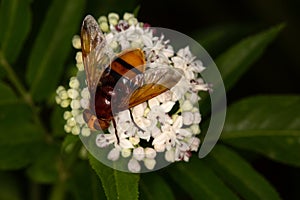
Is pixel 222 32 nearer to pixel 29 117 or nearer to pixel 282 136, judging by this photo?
pixel 282 136

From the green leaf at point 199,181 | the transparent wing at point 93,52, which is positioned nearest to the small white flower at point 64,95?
the transparent wing at point 93,52

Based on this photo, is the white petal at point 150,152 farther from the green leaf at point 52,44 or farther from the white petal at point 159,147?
the green leaf at point 52,44

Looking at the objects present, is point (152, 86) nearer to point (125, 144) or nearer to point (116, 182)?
point (125, 144)

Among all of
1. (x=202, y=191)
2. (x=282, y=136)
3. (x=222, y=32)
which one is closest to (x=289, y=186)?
(x=222, y=32)

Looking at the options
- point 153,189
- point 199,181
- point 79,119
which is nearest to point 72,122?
point 79,119

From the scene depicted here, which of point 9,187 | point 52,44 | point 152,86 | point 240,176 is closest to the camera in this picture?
point 152,86

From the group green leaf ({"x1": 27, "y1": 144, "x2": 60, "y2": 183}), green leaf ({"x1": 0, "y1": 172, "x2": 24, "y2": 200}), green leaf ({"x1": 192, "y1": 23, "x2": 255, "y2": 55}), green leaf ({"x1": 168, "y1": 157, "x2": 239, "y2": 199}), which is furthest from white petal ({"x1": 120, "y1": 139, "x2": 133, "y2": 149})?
green leaf ({"x1": 0, "y1": 172, "x2": 24, "y2": 200})
